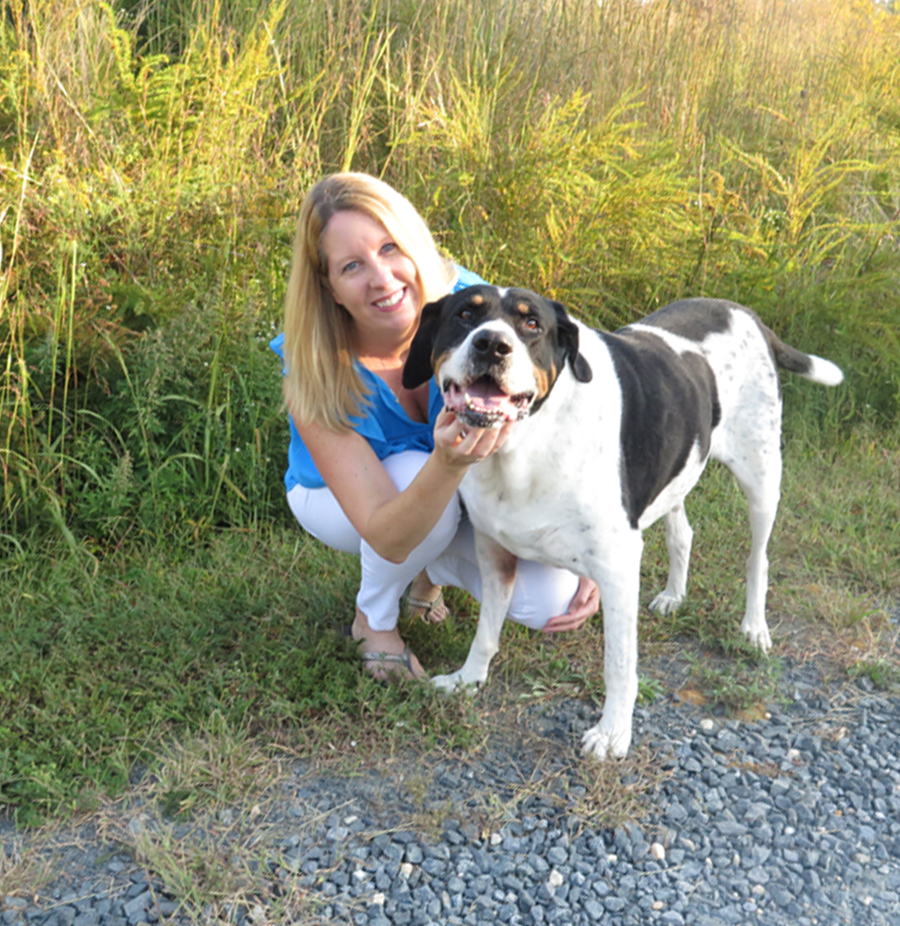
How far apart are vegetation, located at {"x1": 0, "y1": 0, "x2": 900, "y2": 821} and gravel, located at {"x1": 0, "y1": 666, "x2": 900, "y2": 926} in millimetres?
256

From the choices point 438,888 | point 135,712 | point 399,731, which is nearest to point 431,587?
point 399,731

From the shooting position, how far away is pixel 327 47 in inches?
197

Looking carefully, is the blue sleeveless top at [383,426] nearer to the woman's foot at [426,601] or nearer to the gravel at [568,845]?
the woman's foot at [426,601]

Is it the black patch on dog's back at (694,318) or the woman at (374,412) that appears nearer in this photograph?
the woman at (374,412)

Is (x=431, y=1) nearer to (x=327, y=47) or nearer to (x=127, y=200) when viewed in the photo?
(x=327, y=47)

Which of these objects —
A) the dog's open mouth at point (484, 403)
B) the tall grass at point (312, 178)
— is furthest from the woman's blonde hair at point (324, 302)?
the tall grass at point (312, 178)

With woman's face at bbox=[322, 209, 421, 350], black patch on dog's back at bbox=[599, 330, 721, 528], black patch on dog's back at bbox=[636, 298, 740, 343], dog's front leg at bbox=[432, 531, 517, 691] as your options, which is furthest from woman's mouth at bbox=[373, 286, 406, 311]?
black patch on dog's back at bbox=[636, 298, 740, 343]

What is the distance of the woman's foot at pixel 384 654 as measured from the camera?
304 cm

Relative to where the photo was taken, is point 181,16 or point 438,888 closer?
point 438,888

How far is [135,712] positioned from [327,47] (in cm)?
368

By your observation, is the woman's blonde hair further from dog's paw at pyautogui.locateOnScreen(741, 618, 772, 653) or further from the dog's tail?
dog's paw at pyautogui.locateOnScreen(741, 618, 772, 653)

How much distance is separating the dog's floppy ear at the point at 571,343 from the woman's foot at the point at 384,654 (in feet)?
3.71

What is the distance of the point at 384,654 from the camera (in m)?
3.08

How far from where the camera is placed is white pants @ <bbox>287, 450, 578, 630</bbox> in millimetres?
3035
